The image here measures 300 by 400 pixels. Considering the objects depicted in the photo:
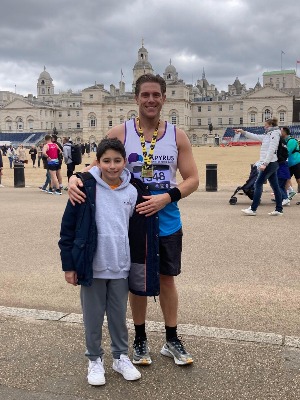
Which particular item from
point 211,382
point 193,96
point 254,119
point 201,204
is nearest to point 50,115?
point 193,96

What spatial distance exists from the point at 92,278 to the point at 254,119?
109663 mm

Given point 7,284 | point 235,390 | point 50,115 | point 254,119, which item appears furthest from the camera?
point 50,115

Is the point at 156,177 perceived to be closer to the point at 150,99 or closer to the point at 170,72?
the point at 150,99

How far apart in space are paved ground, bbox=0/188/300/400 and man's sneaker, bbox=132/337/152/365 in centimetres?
7

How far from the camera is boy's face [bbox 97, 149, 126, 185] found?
9.94 ft

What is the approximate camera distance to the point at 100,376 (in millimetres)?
3037

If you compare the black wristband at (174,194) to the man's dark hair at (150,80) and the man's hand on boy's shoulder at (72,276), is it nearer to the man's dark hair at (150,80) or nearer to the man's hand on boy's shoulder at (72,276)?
the man's dark hair at (150,80)

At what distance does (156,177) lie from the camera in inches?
128

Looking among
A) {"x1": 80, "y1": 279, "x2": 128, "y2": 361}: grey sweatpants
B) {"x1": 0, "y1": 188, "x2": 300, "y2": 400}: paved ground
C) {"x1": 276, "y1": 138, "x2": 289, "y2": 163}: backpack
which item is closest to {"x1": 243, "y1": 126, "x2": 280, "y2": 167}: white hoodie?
{"x1": 276, "y1": 138, "x2": 289, "y2": 163}: backpack

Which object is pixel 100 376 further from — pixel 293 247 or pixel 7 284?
pixel 293 247

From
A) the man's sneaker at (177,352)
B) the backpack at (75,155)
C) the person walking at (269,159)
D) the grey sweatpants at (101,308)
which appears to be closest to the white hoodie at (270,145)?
the person walking at (269,159)

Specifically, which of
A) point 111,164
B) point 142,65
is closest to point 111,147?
point 111,164

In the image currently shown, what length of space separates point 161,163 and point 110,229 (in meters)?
0.58

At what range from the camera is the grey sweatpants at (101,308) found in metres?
3.09
